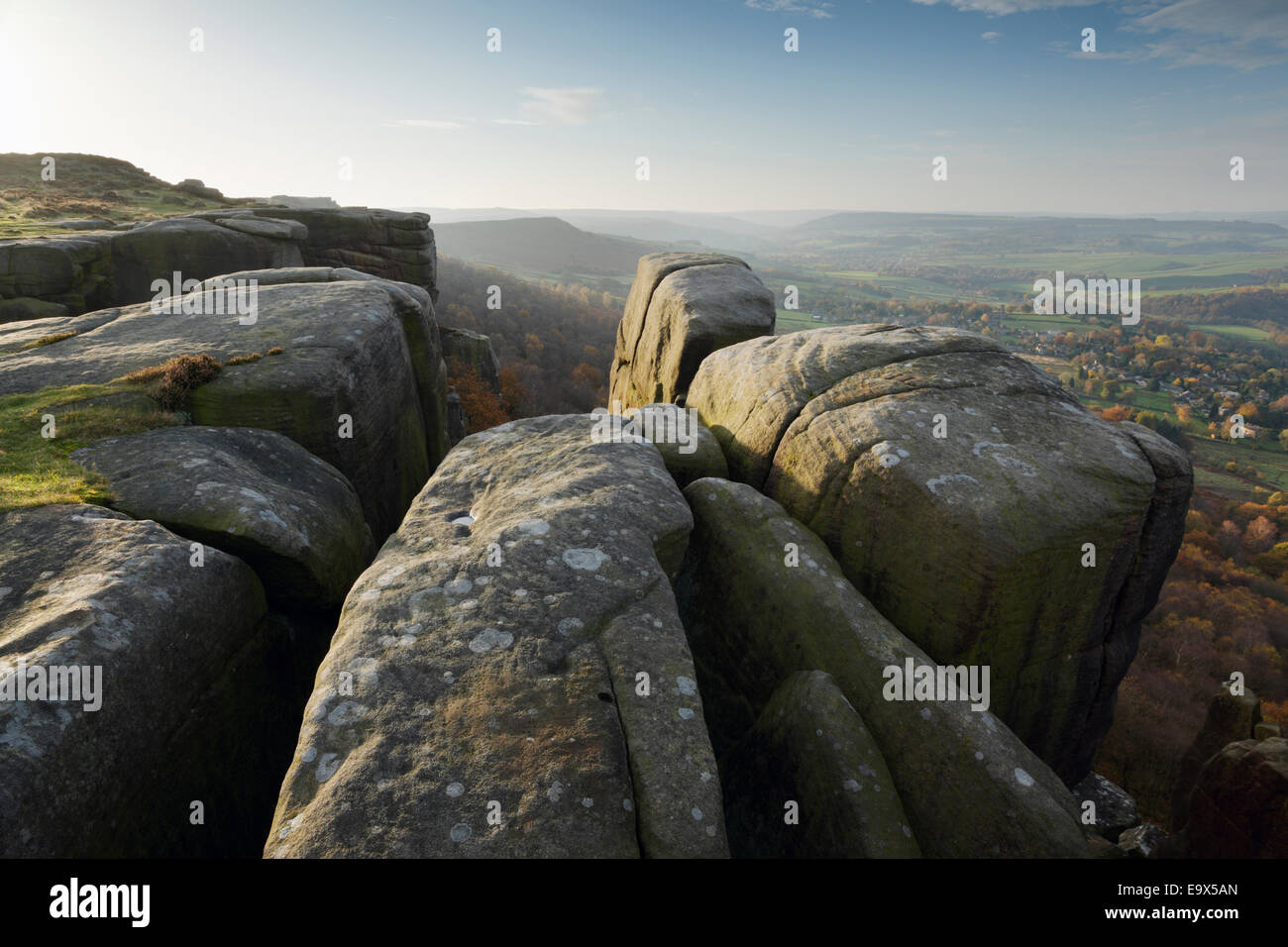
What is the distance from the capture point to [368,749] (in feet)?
17.5

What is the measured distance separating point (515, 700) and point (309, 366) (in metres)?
8.31

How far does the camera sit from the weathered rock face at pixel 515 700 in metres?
4.89

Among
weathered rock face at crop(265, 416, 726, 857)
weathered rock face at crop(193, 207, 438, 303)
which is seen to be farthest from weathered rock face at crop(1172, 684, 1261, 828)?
weathered rock face at crop(193, 207, 438, 303)

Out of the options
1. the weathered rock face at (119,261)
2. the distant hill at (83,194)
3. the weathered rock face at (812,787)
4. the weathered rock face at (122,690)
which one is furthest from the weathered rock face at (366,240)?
the weathered rock face at (812,787)

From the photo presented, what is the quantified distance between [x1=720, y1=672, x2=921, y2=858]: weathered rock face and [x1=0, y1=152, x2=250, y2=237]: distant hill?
34.7m

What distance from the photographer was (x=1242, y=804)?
7160 millimetres

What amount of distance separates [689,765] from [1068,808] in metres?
4.77

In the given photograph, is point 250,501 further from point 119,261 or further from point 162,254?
point 119,261

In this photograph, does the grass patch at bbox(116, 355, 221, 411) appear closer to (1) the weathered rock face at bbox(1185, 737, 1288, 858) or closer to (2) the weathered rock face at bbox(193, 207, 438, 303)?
(1) the weathered rock face at bbox(1185, 737, 1288, 858)

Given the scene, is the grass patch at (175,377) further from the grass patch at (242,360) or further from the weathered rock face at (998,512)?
the weathered rock face at (998,512)

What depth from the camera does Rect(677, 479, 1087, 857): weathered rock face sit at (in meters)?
6.64

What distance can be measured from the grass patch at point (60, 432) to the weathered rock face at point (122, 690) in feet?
1.80

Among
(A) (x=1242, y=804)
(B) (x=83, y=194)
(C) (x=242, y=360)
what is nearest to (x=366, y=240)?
(C) (x=242, y=360)
